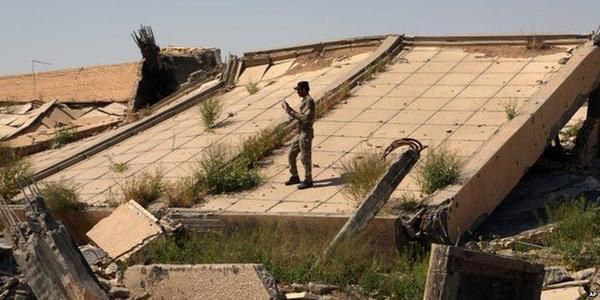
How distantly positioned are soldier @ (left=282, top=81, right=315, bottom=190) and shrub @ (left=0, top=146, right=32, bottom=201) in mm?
3454

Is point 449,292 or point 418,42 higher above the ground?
point 418,42

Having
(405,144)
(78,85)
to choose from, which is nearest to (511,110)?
(405,144)

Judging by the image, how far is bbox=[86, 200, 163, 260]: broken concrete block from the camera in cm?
1248

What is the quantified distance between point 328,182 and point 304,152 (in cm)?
55

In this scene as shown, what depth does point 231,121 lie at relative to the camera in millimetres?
16578

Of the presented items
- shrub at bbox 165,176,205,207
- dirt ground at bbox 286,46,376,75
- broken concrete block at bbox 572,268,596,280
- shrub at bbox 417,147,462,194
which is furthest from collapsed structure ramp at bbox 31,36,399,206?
broken concrete block at bbox 572,268,596,280

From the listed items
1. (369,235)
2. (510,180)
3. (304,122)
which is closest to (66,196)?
(304,122)

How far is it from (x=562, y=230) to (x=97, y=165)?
6.93 metres

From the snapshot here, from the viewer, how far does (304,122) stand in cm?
1285

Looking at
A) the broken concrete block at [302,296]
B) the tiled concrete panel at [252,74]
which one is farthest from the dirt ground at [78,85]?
the broken concrete block at [302,296]

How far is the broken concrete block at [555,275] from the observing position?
418 inches

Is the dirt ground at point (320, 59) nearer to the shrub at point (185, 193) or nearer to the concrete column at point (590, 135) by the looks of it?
the concrete column at point (590, 135)

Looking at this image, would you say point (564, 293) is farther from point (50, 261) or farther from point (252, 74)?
point (252, 74)

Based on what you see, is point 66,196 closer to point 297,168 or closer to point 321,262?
point 297,168
